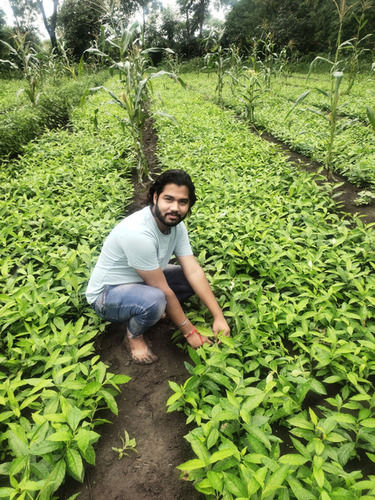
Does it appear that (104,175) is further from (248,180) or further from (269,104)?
(269,104)

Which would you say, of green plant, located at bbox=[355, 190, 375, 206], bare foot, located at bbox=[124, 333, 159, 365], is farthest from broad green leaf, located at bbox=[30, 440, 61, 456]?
green plant, located at bbox=[355, 190, 375, 206]

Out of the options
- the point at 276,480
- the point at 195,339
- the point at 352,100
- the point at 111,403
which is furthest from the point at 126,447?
the point at 352,100

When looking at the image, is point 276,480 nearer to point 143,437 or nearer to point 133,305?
point 143,437

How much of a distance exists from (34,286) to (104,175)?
2.94m

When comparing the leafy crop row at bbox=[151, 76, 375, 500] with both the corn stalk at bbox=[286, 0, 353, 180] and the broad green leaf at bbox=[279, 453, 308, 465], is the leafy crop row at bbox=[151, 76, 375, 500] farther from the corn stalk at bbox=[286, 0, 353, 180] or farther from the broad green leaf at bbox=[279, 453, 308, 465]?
the corn stalk at bbox=[286, 0, 353, 180]

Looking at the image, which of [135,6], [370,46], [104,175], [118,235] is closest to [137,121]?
[104,175]

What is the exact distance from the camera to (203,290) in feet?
7.64

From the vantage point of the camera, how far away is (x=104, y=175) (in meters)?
4.99

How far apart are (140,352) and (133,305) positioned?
1.32 ft

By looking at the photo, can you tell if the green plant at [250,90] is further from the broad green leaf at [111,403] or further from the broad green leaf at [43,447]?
the broad green leaf at [43,447]

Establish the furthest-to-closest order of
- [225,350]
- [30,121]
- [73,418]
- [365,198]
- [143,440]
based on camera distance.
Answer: [30,121] < [365,198] < [225,350] < [143,440] < [73,418]

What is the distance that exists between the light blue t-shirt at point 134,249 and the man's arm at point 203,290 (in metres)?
0.10

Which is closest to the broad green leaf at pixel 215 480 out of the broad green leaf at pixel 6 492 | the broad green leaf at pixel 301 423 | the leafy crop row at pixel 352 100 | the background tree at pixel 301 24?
the broad green leaf at pixel 301 423

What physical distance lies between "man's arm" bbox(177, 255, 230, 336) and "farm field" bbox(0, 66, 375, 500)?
0.10m
